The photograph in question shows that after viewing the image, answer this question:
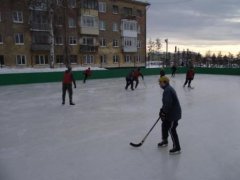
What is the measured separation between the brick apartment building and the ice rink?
60.0 feet

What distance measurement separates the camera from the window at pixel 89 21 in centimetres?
3189

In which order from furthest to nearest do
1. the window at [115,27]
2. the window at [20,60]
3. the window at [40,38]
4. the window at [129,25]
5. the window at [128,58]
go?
the window at [128,58] < the window at [129,25] < the window at [115,27] < the window at [40,38] < the window at [20,60]

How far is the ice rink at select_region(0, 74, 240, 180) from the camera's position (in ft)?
13.8

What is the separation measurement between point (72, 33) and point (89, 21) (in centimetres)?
267

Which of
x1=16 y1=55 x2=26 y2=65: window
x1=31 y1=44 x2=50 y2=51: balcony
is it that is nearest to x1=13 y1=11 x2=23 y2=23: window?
x1=31 y1=44 x2=50 y2=51: balcony

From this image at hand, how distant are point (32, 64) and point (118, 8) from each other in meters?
14.2

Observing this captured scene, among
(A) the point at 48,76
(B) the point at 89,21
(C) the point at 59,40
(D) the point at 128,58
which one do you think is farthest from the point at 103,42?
(A) the point at 48,76

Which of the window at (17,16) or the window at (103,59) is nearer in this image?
the window at (17,16)

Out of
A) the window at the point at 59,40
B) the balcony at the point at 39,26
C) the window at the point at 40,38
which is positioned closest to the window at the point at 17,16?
the balcony at the point at 39,26

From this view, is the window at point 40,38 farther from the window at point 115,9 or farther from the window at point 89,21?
the window at point 115,9

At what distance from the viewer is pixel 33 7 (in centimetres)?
2605

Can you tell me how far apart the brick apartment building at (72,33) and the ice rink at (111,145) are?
18.3m

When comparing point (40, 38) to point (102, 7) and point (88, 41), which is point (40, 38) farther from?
point (102, 7)

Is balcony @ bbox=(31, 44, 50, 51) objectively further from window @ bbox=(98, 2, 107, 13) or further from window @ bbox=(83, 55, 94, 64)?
window @ bbox=(98, 2, 107, 13)
